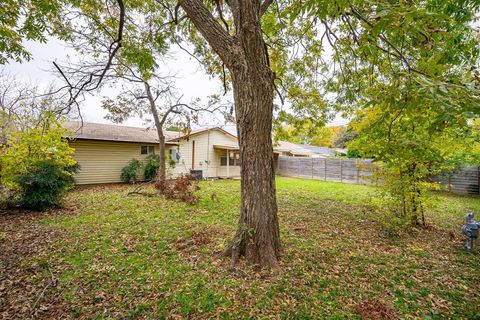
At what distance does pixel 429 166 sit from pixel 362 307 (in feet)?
14.9

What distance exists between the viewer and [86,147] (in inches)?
463

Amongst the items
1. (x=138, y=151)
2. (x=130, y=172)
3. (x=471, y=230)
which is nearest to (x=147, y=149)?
(x=138, y=151)

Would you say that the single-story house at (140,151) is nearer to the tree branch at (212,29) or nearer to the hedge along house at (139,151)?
the hedge along house at (139,151)

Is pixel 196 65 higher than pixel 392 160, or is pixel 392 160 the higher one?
pixel 196 65

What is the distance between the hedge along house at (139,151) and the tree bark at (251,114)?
8104 millimetres

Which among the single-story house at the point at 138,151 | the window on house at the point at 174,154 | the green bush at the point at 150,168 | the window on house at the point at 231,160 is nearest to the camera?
the single-story house at the point at 138,151

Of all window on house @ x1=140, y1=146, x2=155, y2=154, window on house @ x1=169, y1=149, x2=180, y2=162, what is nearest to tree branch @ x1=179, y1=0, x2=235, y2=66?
window on house @ x1=140, y1=146, x2=155, y2=154

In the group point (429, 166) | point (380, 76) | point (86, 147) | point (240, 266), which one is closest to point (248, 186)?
point (240, 266)

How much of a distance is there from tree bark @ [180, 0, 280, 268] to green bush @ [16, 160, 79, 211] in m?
6.37

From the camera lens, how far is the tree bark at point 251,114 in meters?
3.06

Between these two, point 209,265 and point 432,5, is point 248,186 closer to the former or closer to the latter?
point 209,265

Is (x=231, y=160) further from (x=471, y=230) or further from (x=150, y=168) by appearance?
(x=471, y=230)

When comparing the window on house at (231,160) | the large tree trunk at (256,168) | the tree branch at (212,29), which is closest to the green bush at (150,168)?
the window on house at (231,160)

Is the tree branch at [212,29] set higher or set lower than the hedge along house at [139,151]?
higher
